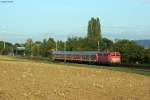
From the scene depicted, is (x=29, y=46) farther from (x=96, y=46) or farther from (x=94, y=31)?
(x=96, y=46)

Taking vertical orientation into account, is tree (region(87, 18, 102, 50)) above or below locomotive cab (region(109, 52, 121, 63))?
above

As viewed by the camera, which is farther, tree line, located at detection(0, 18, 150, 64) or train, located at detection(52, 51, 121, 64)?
tree line, located at detection(0, 18, 150, 64)

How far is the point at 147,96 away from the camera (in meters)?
15.2

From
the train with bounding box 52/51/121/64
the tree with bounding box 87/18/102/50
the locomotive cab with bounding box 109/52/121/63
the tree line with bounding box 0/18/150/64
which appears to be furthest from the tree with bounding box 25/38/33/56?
the locomotive cab with bounding box 109/52/121/63

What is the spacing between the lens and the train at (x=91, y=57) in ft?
240

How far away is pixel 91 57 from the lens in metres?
78.1

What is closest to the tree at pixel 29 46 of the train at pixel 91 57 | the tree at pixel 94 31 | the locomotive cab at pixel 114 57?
the tree at pixel 94 31

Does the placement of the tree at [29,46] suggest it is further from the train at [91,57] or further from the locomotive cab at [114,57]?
the locomotive cab at [114,57]

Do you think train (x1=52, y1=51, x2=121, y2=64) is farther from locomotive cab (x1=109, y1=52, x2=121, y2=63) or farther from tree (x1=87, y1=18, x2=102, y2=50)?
tree (x1=87, y1=18, x2=102, y2=50)

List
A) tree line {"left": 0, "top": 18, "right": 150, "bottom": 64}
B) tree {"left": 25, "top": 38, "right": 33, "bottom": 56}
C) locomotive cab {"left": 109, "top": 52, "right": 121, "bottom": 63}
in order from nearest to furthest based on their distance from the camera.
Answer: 1. locomotive cab {"left": 109, "top": 52, "right": 121, "bottom": 63}
2. tree line {"left": 0, "top": 18, "right": 150, "bottom": 64}
3. tree {"left": 25, "top": 38, "right": 33, "bottom": 56}

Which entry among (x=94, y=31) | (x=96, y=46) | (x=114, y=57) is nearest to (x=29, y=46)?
(x=94, y=31)

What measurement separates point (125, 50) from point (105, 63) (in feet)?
69.4

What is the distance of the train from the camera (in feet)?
240

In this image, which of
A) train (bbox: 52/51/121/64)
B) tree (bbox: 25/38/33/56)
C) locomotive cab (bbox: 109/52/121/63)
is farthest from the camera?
tree (bbox: 25/38/33/56)
